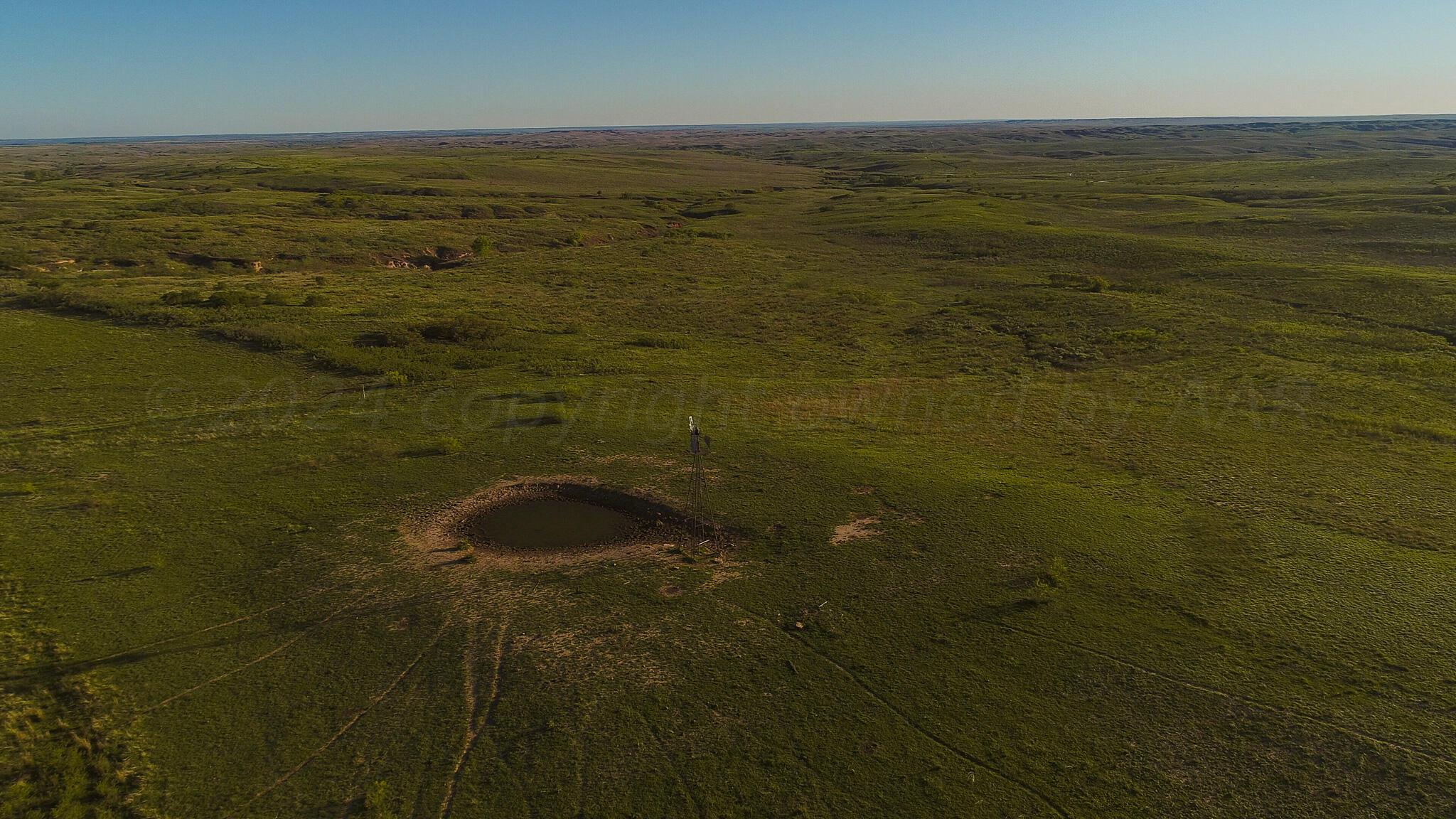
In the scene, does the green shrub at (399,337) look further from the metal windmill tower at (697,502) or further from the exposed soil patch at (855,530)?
the exposed soil patch at (855,530)

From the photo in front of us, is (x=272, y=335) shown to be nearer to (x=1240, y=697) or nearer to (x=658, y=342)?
(x=658, y=342)

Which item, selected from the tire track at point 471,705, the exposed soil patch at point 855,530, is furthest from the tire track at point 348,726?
the exposed soil patch at point 855,530

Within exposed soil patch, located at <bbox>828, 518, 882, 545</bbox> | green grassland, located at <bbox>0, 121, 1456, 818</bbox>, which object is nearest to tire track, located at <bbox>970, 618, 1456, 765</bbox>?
green grassland, located at <bbox>0, 121, 1456, 818</bbox>

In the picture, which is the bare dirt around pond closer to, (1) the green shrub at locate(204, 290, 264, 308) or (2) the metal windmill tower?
(2) the metal windmill tower

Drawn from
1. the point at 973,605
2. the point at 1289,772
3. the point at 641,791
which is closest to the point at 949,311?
the point at 973,605

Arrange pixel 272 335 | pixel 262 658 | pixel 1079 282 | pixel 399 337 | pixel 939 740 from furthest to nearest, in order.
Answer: pixel 1079 282 → pixel 399 337 → pixel 272 335 → pixel 262 658 → pixel 939 740

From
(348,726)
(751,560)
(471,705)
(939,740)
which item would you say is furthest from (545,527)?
(939,740)
